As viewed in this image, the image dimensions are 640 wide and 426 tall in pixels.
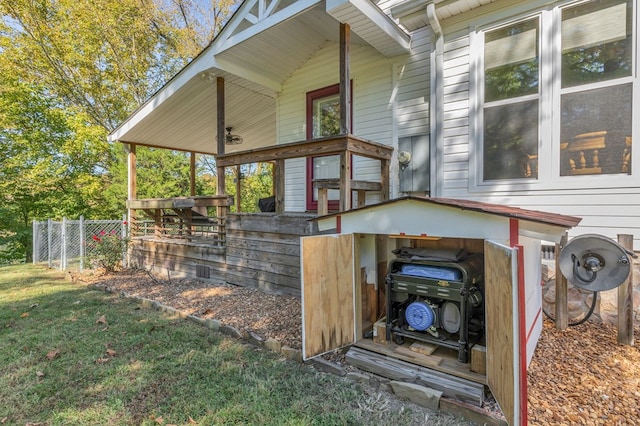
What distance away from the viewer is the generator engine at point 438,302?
2541 mm

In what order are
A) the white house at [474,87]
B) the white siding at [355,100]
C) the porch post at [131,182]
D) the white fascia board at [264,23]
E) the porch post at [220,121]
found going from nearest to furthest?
the white house at [474,87] → the white fascia board at [264,23] → the white siding at [355,100] → the porch post at [220,121] → the porch post at [131,182]

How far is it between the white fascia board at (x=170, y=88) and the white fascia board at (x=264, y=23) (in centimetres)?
33

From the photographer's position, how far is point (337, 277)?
3.07 meters

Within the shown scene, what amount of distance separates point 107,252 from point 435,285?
24.8ft

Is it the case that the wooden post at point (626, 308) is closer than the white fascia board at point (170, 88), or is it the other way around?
the wooden post at point (626, 308)

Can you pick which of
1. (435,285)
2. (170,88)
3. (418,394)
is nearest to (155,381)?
(418,394)

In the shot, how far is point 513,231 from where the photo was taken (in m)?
2.13

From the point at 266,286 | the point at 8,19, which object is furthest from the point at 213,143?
the point at 8,19

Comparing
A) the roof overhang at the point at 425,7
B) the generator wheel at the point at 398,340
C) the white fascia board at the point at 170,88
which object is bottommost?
the generator wheel at the point at 398,340

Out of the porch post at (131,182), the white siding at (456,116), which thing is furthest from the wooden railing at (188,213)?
the white siding at (456,116)

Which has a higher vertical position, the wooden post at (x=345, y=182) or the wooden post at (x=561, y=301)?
the wooden post at (x=345, y=182)

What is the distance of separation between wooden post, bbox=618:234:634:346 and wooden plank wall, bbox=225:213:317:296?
340 centimetres

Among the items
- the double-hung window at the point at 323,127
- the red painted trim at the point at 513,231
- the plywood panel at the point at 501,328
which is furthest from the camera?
the double-hung window at the point at 323,127

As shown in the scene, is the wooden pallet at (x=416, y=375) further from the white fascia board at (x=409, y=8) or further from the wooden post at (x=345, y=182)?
the white fascia board at (x=409, y=8)
